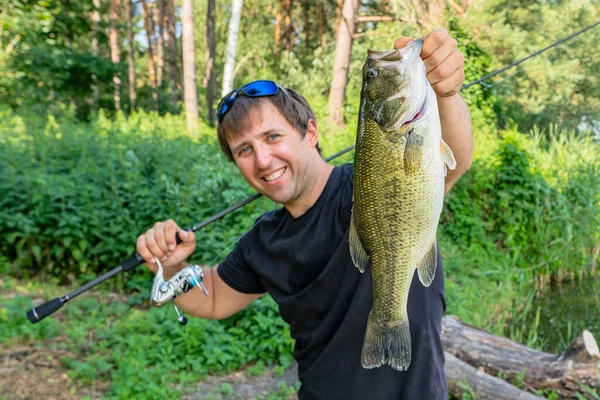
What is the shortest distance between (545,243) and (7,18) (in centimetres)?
1055

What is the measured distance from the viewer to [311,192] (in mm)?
1988

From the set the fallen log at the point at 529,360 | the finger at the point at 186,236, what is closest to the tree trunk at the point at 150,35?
the fallen log at the point at 529,360

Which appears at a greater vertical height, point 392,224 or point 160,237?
point 392,224

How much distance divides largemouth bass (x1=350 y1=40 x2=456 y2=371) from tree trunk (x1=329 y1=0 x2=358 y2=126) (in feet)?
31.1

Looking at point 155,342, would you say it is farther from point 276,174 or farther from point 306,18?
point 306,18

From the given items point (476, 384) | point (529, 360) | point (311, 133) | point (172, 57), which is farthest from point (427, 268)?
point (172, 57)

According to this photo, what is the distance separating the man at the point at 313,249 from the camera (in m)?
1.76

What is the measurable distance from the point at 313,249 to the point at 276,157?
40 cm

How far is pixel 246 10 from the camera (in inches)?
1014

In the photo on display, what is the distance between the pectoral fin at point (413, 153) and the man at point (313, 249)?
26 centimetres

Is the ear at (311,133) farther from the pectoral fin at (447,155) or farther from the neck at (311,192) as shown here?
the pectoral fin at (447,155)

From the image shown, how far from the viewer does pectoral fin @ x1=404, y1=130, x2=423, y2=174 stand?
1341mm

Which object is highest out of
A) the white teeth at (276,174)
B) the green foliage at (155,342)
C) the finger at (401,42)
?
the finger at (401,42)

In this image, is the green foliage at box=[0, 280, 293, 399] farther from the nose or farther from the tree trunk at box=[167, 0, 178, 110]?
the tree trunk at box=[167, 0, 178, 110]
